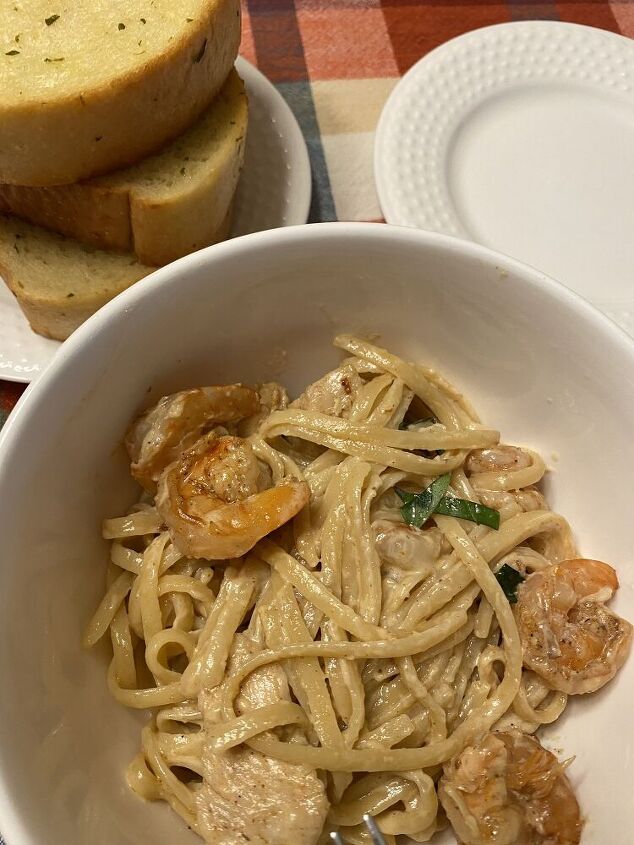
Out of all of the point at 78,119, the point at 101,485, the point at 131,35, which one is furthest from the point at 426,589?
the point at 131,35

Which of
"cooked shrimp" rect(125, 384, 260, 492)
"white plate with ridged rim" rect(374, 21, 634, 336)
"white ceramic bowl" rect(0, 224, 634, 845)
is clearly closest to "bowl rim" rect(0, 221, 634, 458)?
"white ceramic bowl" rect(0, 224, 634, 845)

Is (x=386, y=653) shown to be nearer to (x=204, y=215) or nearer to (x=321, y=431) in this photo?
(x=321, y=431)

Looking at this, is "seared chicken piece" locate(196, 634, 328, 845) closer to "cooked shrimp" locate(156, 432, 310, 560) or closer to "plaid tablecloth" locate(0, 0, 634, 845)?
"cooked shrimp" locate(156, 432, 310, 560)

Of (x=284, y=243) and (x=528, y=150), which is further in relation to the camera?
(x=528, y=150)

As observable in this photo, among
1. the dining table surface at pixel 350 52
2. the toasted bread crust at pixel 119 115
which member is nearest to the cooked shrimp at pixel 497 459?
the dining table surface at pixel 350 52

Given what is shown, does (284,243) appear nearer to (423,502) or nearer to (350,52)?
(423,502)

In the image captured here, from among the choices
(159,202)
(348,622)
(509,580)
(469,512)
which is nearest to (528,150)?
(159,202)
